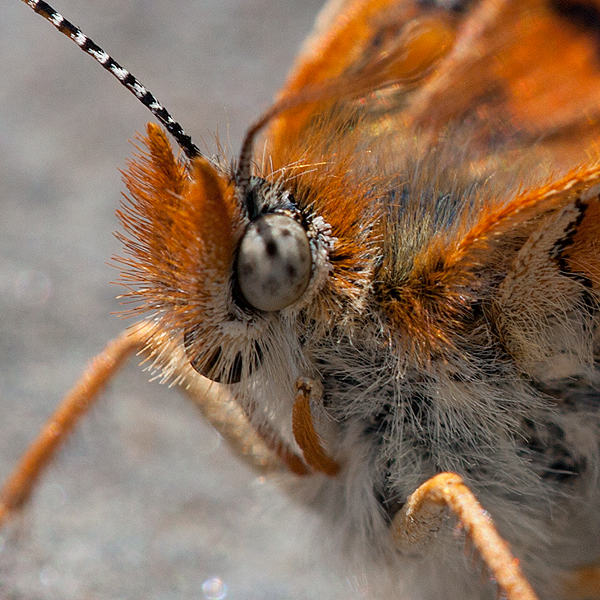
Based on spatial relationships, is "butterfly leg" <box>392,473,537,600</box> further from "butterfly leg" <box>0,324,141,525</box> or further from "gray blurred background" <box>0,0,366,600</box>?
"butterfly leg" <box>0,324,141,525</box>

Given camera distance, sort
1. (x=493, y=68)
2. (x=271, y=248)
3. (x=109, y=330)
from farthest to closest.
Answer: (x=109, y=330) → (x=493, y=68) → (x=271, y=248)

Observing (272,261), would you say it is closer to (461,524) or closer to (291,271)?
(291,271)

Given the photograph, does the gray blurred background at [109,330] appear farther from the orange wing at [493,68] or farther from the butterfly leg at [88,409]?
the orange wing at [493,68]

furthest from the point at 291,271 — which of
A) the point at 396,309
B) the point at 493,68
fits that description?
the point at 493,68

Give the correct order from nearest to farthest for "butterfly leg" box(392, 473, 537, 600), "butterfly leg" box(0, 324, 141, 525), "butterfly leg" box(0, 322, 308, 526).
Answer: "butterfly leg" box(392, 473, 537, 600) → "butterfly leg" box(0, 322, 308, 526) → "butterfly leg" box(0, 324, 141, 525)

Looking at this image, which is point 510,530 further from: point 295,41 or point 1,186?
point 295,41

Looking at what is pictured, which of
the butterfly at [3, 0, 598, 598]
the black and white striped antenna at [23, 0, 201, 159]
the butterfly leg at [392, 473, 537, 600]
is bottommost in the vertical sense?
the butterfly leg at [392, 473, 537, 600]

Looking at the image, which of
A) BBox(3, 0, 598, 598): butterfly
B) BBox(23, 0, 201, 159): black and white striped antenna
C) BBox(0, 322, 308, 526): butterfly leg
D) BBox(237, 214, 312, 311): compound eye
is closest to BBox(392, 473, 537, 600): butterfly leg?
BBox(3, 0, 598, 598): butterfly

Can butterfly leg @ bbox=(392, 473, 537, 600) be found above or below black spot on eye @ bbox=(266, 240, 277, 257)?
below
